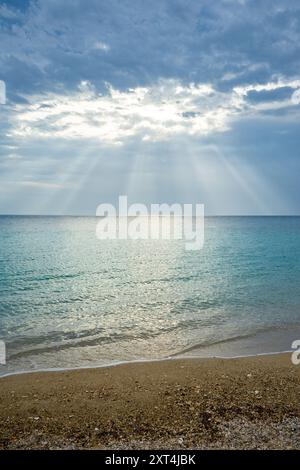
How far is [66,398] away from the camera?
945cm

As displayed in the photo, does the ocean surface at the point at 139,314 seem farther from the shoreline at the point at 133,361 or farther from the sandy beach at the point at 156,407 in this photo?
the sandy beach at the point at 156,407

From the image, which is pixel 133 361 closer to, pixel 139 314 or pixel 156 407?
pixel 156 407

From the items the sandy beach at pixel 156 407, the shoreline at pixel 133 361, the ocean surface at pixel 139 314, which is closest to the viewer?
the sandy beach at pixel 156 407

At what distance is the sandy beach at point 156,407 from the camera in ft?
23.5

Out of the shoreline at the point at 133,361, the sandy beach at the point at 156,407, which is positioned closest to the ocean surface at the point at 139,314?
the shoreline at the point at 133,361

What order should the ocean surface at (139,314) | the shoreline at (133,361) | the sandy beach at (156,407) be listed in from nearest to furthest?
the sandy beach at (156,407), the shoreline at (133,361), the ocean surface at (139,314)

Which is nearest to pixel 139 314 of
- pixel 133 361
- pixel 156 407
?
pixel 133 361

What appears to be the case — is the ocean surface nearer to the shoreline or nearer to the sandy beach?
the shoreline

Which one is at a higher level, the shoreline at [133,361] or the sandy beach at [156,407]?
the sandy beach at [156,407]

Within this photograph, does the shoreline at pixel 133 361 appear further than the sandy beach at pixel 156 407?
Yes

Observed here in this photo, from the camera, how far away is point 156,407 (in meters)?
8.70

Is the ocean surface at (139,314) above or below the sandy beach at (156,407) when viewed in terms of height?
below
